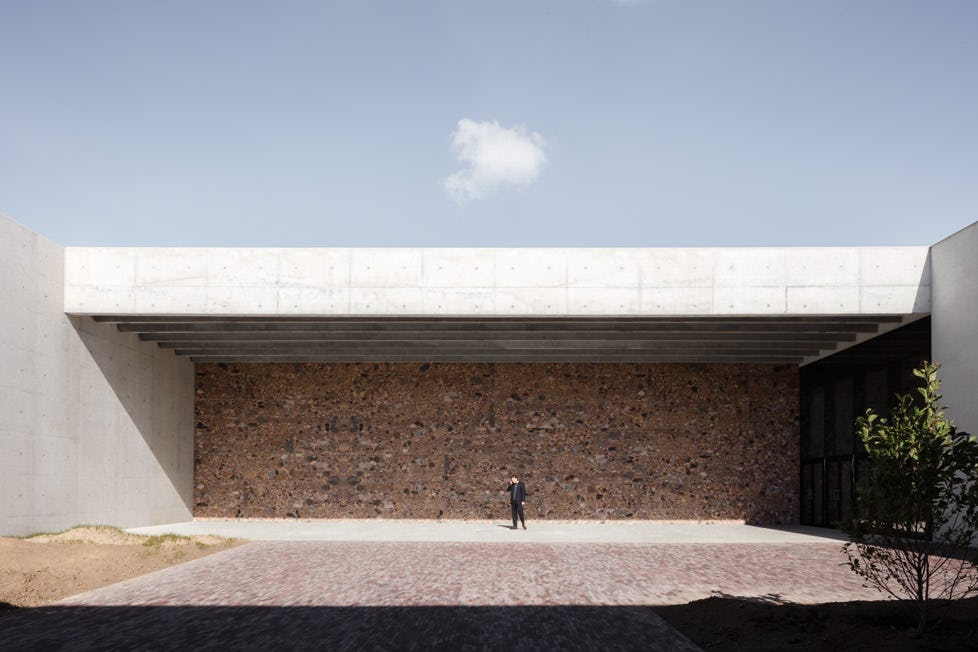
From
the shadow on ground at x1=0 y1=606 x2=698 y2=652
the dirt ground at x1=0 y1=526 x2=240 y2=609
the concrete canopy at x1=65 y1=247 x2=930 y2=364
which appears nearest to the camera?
the shadow on ground at x1=0 y1=606 x2=698 y2=652

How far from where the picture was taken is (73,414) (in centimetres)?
1702

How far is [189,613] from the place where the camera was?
28.9ft

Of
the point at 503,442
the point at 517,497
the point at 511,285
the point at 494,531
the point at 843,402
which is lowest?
the point at 494,531

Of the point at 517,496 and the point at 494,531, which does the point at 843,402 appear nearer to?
the point at 517,496

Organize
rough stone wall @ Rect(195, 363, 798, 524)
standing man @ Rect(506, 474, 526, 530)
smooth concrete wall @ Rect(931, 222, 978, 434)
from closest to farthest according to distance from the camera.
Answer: smooth concrete wall @ Rect(931, 222, 978, 434), standing man @ Rect(506, 474, 526, 530), rough stone wall @ Rect(195, 363, 798, 524)

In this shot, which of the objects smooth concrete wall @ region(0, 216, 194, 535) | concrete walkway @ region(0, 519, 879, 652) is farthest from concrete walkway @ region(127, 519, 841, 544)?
smooth concrete wall @ region(0, 216, 194, 535)

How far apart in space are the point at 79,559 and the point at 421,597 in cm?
618

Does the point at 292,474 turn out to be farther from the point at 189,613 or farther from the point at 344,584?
the point at 189,613

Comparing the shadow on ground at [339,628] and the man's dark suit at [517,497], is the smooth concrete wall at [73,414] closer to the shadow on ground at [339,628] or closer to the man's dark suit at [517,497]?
the shadow on ground at [339,628]

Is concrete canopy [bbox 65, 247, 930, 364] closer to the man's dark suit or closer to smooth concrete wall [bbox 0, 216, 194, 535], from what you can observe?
smooth concrete wall [bbox 0, 216, 194, 535]

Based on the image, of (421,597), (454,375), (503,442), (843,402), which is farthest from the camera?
(454,375)

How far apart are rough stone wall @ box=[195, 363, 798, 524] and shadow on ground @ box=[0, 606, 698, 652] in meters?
13.1

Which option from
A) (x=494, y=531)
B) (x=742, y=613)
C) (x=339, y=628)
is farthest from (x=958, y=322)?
(x=339, y=628)

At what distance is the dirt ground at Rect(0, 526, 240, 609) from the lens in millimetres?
10414
